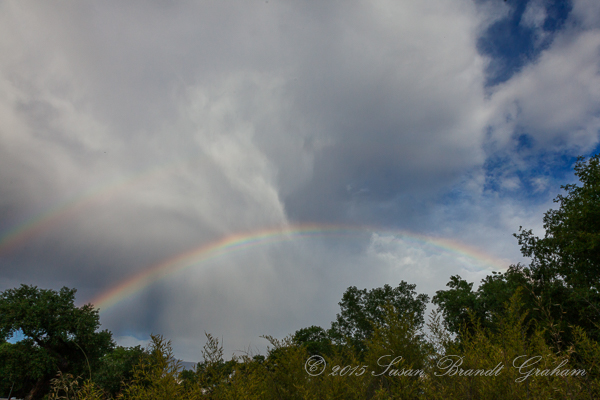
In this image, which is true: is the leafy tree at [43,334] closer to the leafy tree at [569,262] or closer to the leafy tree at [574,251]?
the leafy tree at [569,262]

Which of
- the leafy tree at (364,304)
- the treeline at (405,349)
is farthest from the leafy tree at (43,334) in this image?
the leafy tree at (364,304)

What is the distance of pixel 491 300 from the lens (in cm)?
4131

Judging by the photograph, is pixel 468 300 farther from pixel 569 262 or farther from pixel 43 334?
pixel 43 334

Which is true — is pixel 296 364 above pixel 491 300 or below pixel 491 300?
below

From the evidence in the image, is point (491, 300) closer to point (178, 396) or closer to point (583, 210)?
point (583, 210)

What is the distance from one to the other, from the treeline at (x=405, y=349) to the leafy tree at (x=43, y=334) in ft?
0.42

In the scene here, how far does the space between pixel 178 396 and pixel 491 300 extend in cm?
4626

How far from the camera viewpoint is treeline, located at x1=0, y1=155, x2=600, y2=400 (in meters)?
4.88

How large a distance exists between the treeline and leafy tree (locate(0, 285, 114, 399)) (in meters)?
0.13

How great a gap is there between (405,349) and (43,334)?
47.4 meters

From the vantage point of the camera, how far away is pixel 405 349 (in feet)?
22.7

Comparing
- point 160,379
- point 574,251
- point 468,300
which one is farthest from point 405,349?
point 468,300

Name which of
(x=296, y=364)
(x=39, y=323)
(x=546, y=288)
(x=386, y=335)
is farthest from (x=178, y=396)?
(x=39, y=323)

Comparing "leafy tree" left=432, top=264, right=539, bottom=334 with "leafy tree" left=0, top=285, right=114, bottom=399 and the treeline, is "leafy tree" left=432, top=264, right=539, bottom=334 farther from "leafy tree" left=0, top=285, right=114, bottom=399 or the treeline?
"leafy tree" left=0, top=285, right=114, bottom=399
